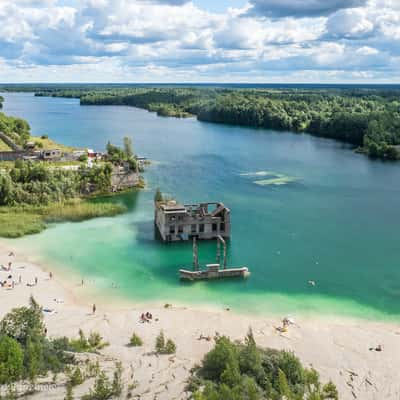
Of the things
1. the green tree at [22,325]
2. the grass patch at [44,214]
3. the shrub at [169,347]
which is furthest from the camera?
the grass patch at [44,214]

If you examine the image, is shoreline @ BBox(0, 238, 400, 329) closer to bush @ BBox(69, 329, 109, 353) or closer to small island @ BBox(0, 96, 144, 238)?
bush @ BBox(69, 329, 109, 353)

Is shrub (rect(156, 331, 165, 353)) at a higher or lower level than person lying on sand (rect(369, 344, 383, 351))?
higher

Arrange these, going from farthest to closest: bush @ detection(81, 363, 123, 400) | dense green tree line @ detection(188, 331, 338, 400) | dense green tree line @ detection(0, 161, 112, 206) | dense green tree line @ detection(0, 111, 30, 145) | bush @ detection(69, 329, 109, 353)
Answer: dense green tree line @ detection(0, 111, 30, 145), dense green tree line @ detection(0, 161, 112, 206), bush @ detection(69, 329, 109, 353), dense green tree line @ detection(188, 331, 338, 400), bush @ detection(81, 363, 123, 400)

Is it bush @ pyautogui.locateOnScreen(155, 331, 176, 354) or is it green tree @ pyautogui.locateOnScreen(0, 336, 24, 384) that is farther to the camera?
bush @ pyautogui.locateOnScreen(155, 331, 176, 354)

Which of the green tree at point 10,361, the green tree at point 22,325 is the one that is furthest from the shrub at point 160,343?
the green tree at point 10,361

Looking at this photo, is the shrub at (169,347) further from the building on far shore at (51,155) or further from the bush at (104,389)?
the building on far shore at (51,155)

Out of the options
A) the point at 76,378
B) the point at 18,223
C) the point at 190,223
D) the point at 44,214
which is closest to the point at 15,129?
the point at 44,214

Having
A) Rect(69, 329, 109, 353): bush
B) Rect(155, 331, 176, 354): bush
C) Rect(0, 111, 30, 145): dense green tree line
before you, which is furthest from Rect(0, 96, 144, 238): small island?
Rect(155, 331, 176, 354): bush
